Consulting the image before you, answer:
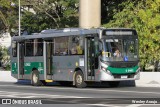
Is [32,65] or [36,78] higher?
[32,65]

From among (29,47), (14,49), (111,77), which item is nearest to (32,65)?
(29,47)

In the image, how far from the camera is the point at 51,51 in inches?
1179

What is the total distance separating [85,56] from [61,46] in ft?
7.29

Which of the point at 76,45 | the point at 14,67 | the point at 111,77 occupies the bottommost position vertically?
the point at 111,77

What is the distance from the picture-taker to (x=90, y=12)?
1567 inches

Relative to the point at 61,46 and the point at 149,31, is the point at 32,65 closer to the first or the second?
the point at 61,46

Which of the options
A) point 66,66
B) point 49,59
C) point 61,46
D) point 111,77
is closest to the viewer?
point 111,77

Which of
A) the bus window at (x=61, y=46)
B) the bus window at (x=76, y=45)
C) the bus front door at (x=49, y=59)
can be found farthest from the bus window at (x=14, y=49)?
the bus window at (x=76, y=45)

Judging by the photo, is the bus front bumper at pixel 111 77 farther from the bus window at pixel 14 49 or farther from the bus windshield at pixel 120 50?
the bus window at pixel 14 49

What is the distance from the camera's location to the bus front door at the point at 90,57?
1069 inches

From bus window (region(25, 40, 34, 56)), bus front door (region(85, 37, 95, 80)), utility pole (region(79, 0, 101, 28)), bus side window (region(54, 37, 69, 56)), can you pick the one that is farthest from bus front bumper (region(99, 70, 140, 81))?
utility pole (region(79, 0, 101, 28))

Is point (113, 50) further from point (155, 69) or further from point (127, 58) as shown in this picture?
point (155, 69)

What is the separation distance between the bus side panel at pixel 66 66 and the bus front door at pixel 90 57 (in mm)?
370

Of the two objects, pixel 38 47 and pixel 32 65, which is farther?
pixel 32 65
